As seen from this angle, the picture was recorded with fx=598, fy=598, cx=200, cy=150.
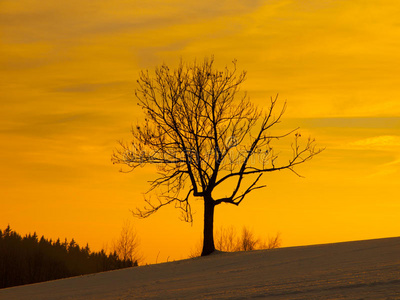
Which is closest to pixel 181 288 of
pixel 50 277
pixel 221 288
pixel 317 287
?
pixel 221 288

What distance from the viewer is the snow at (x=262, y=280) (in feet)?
32.0

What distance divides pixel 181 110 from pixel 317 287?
16.1m

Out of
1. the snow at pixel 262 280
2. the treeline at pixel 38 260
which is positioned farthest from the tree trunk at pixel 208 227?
the treeline at pixel 38 260

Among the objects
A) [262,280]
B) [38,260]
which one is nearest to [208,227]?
[262,280]

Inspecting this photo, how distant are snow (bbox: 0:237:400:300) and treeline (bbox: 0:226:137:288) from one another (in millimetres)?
19943

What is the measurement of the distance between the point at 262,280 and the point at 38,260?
36.1 m

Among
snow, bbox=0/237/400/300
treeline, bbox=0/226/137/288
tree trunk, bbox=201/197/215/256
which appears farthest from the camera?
treeline, bbox=0/226/137/288

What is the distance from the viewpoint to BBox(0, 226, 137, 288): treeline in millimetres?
42219

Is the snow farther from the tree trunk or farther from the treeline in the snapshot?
the treeline

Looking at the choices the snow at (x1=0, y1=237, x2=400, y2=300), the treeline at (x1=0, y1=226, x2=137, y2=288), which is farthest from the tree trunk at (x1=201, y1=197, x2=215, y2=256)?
the treeline at (x1=0, y1=226, x2=137, y2=288)

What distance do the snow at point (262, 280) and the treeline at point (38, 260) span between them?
1994cm

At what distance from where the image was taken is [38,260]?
4553 centimetres

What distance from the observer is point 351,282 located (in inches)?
394

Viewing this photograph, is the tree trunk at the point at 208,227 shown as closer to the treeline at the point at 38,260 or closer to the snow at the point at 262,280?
the snow at the point at 262,280
